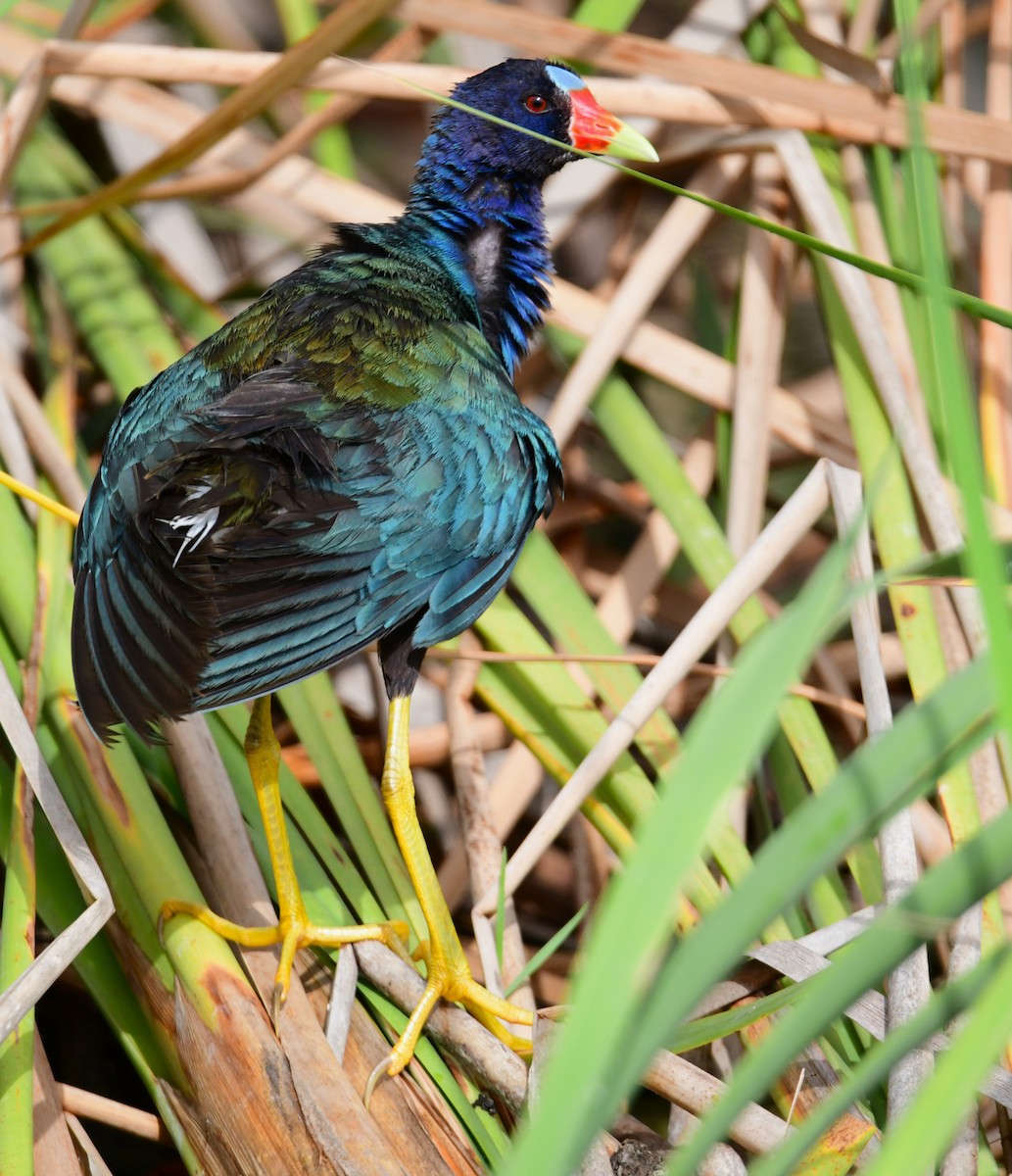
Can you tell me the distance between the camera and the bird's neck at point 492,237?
82.0 inches

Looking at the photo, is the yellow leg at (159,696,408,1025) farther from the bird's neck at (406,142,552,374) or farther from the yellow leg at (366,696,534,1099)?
the bird's neck at (406,142,552,374)

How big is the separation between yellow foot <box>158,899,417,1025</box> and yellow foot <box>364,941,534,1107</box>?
6cm

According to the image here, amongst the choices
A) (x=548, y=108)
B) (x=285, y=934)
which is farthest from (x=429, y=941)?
(x=548, y=108)

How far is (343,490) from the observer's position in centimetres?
151

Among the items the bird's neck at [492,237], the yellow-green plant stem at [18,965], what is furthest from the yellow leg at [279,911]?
the bird's neck at [492,237]

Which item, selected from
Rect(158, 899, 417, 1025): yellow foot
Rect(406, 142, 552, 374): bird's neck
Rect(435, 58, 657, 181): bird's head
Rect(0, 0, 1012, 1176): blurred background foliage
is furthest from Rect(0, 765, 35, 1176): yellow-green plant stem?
Rect(435, 58, 657, 181): bird's head

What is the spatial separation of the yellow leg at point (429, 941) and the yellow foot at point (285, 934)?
0.19ft

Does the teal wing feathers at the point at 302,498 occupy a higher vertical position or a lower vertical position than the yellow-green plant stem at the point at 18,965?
higher

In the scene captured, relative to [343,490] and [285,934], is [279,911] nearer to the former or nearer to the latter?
[285,934]

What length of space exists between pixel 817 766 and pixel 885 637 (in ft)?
1.83

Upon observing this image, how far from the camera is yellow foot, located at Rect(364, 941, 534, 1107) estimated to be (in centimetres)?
157

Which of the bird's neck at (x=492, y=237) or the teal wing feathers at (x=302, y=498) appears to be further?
the bird's neck at (x=492, y=237)

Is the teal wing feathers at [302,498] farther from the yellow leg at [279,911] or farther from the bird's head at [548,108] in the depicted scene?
the bird's head at [548,108]

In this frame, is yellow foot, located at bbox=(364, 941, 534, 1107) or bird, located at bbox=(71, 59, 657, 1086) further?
yellow foot, located at bbox=(364, 941, 534, 1107)
